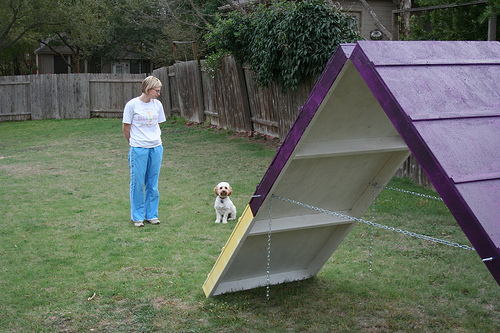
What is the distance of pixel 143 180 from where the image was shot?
747 cm

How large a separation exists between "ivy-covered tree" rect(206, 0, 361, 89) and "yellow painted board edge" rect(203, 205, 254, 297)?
23.3 feet

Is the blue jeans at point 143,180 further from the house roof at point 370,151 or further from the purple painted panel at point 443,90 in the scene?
the purple painted panel at point 443,90

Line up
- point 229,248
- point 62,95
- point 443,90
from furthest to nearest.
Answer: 1. point 62,95
2. point 229,248
3. point 443,90

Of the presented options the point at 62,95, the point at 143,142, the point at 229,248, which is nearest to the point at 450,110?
the point at 229,248

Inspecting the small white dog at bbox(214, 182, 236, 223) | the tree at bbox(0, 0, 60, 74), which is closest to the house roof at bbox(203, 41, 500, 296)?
the small white dog at bbox(214, 182, 236, 223)

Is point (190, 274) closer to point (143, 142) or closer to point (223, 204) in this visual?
point (223, 204)

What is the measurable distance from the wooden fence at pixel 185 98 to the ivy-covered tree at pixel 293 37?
482mm

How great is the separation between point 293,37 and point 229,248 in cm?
776

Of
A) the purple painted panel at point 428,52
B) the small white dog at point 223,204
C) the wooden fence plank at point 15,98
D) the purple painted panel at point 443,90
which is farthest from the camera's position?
the wooden fence plank at point 15,98

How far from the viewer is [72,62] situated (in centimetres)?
4569

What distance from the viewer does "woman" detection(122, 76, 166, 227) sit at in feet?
23.9

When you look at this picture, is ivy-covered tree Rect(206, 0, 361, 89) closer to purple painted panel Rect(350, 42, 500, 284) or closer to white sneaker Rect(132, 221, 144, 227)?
white sneaker Rect(132, 221, 144, 227)

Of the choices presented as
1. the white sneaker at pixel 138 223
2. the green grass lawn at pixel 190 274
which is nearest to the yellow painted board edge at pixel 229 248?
the green grass lawn at pixel 190 274

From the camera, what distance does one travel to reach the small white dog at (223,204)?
24.4ft
